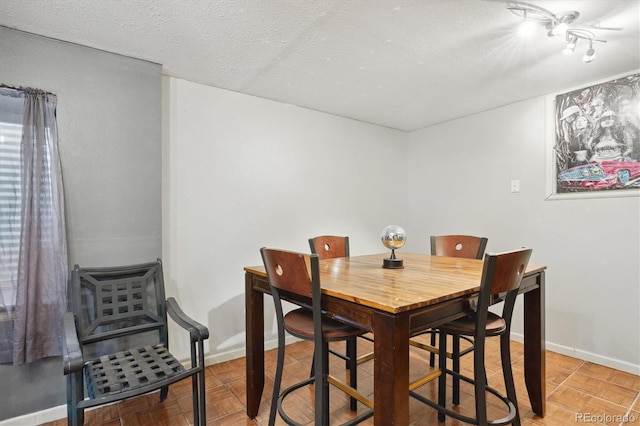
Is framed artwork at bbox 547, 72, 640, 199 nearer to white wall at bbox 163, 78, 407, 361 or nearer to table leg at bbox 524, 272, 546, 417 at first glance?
table leg at bbox 524, 272, 546, 417

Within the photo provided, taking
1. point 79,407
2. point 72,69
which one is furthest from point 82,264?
point 72,69

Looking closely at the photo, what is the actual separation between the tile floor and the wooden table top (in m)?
0.86

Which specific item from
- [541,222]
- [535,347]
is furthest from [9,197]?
[541,222]

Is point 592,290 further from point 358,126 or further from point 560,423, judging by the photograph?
point 358,126

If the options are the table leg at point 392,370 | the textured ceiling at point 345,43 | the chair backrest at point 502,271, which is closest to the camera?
the table leg at point 392,370

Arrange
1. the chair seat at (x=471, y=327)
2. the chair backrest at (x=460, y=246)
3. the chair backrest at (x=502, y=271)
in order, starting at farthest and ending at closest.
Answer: the chair backrest at (x=460, y=246) < the chair seat at (x=471, y=327) < the chair backrest at (x=502, y=271)

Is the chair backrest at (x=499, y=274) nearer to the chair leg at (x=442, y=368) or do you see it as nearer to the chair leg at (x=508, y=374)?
the chair leg at (x=508, y=374)

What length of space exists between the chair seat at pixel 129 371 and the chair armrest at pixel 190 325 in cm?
17

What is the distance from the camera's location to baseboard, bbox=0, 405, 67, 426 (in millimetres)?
1815

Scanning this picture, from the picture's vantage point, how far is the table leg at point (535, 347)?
1.87m

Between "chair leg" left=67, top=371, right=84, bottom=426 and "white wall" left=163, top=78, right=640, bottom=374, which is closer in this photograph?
"chair leg" left=67, top=371, right=84, bottom=426

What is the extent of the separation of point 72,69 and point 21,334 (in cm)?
154

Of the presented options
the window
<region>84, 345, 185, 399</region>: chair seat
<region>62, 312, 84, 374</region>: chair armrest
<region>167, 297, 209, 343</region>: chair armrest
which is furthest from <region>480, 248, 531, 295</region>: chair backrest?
the window

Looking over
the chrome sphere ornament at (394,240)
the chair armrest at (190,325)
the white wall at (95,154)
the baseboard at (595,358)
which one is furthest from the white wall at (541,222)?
the white wall at (95,154)
